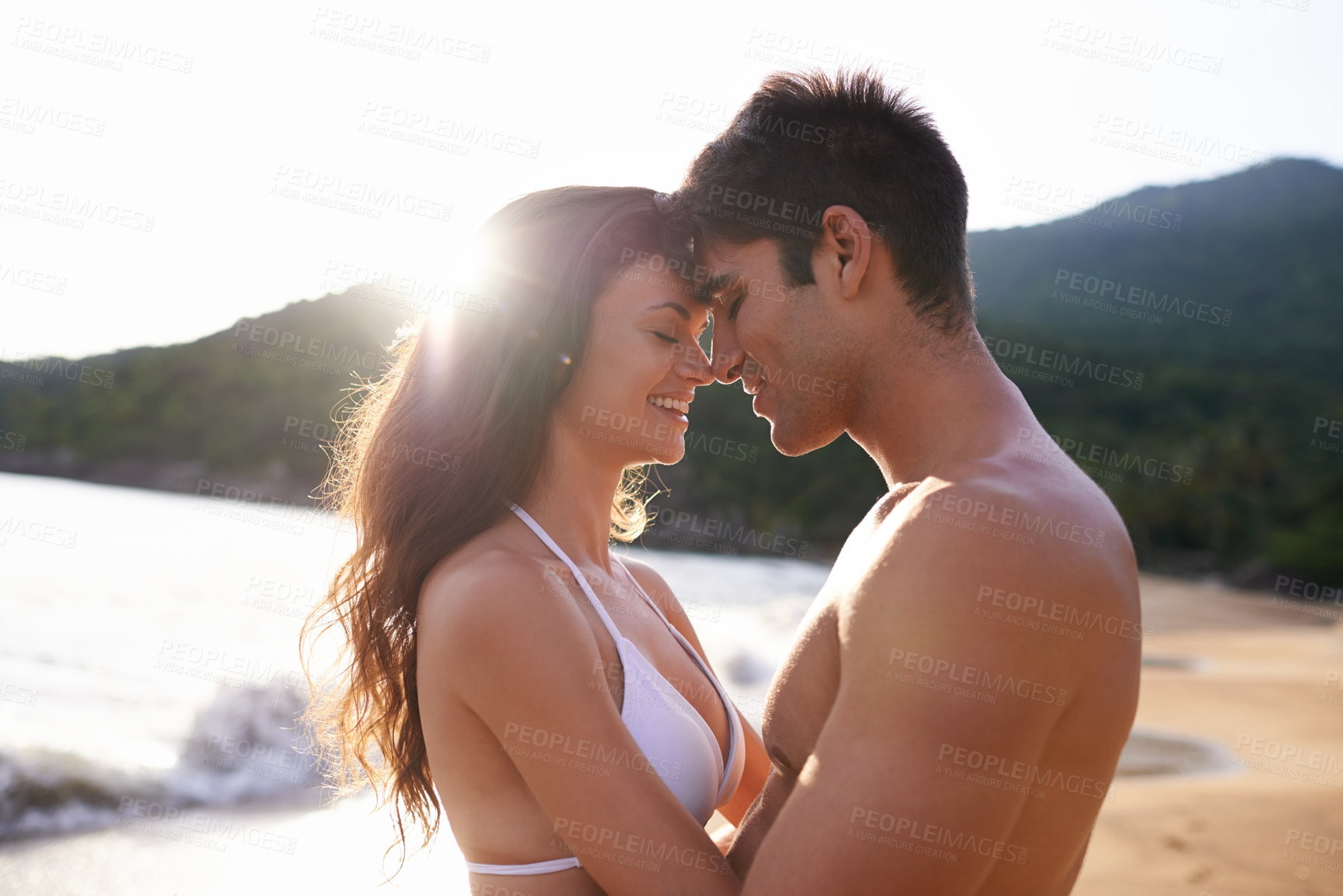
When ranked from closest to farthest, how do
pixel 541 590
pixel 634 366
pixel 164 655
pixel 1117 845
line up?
pixel 541 590 → pixel 634 366 → pixel 1117 845 → pixel 164 655

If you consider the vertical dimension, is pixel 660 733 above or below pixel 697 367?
below

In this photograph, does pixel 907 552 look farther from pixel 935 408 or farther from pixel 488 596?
pixel 488 596

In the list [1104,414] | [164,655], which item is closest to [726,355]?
[164,655]

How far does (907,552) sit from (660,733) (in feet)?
3.49

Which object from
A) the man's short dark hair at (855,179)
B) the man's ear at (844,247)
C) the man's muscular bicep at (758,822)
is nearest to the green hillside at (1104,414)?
the man's short dark hair at (855,179)

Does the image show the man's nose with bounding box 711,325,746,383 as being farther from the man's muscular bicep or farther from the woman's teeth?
the man's muscular bicep

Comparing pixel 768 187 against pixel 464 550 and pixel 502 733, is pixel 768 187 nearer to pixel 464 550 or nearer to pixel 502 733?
pixel 464 550

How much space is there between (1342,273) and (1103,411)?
22.7 meters

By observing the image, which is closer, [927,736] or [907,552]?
[927,736]

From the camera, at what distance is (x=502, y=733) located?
2400 mm

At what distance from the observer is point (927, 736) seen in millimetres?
1814

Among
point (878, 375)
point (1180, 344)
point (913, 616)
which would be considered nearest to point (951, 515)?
point (913, 616)

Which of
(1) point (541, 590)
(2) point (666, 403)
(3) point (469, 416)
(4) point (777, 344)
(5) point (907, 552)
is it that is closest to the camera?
(5) point (907, 552)

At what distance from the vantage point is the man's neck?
2.35 m
